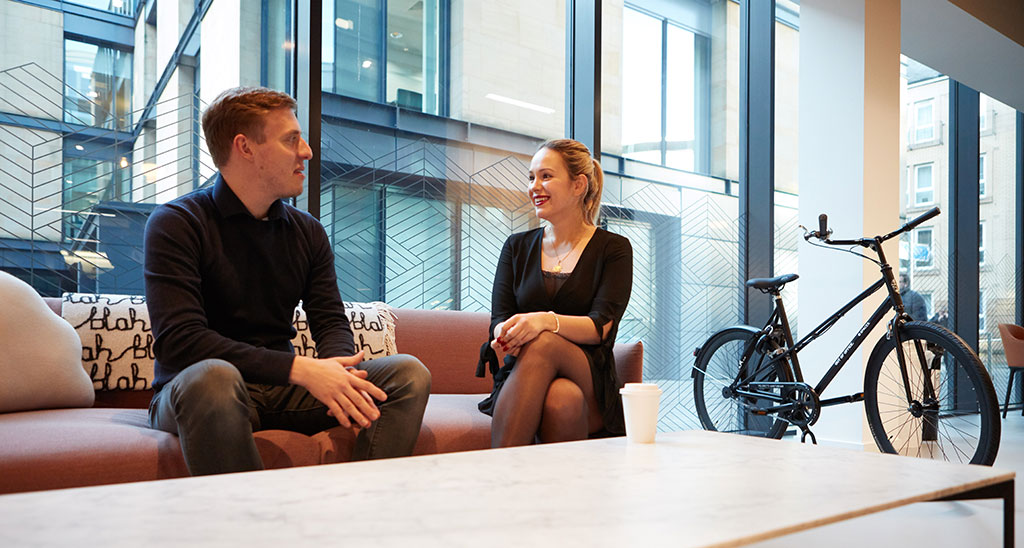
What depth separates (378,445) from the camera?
1602 millimetres

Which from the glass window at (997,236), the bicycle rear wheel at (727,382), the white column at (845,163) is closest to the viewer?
the bicycle rear wheel at (727,382)

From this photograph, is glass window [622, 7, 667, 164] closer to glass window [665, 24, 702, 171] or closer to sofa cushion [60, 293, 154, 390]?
glass window [665, 24, 702, 171]

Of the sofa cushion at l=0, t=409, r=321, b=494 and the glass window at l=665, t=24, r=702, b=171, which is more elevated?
the glass window at l=665, t=24, r=702, b=171

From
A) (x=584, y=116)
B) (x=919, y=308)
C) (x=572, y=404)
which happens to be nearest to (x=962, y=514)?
(x=572, y=404)

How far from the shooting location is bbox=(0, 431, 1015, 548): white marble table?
0.76 m

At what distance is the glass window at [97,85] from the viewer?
229 cm

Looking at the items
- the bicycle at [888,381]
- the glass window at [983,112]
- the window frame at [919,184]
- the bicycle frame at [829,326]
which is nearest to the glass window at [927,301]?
the window frame at [919,184]

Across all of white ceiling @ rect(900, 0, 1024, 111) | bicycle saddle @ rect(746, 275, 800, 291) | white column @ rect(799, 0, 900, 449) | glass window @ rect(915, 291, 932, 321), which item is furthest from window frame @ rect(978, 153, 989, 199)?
bicycle saddle @ rect(746, 275, 800, 291)

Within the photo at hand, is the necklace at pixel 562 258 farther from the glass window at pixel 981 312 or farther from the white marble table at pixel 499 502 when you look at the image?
the glass window at pixel 981 312

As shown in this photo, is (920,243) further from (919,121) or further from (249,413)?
(249,413)

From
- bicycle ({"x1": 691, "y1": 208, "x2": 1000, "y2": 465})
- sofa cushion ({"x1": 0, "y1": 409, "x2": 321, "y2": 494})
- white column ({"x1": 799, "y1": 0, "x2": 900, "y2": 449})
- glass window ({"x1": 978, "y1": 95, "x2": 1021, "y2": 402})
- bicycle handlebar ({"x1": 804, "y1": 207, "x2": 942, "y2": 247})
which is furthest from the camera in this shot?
glass window ({"x1": 978, "y1": 95, "x2": 1021, "y2": 402})

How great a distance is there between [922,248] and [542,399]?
4.49 meters

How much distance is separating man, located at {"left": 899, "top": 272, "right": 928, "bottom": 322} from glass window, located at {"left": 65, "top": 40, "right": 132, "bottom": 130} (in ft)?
15.7

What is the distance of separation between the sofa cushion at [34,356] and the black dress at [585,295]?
1.03m
